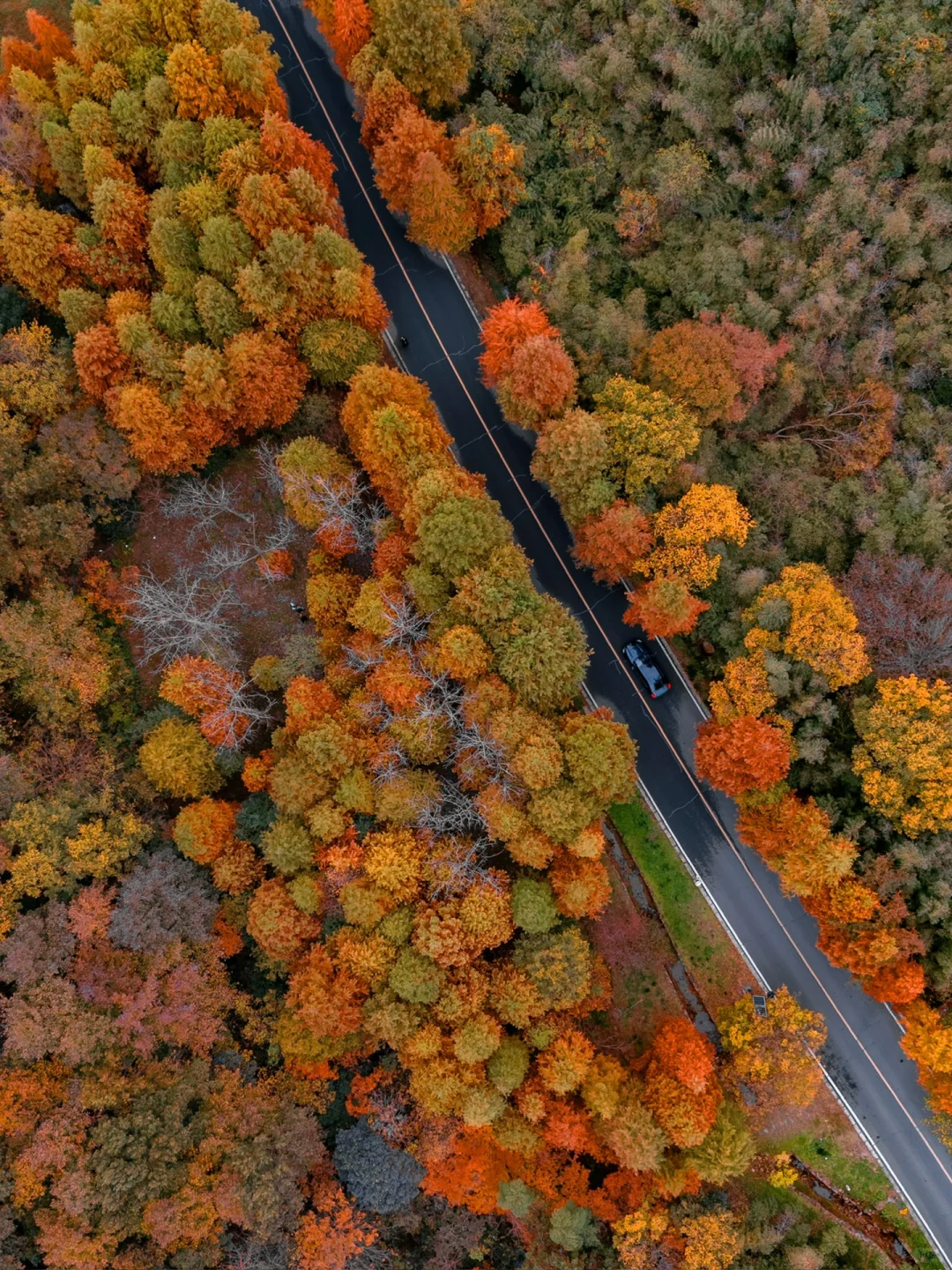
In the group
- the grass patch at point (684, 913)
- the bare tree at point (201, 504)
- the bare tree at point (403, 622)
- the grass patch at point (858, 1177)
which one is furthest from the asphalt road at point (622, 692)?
the bare tree at point (201, 504)

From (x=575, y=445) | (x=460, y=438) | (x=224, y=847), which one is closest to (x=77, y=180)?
(x=460, y=438)

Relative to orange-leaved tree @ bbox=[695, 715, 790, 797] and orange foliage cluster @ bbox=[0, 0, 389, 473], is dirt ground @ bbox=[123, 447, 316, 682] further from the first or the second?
orange-leaved tree @ bbox=[695, 715, 790, 797]

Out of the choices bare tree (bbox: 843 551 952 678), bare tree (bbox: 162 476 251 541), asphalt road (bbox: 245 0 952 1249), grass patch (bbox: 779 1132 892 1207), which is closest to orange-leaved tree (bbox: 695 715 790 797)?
asphalt road (bbox: 245 0 952 1249)

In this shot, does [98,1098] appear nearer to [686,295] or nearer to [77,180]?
[77,180]

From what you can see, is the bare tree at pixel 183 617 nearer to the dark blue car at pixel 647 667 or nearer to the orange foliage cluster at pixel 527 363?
the orange foliage cluster at pixel 527 363

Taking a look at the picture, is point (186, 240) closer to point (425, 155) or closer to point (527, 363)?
point (425, 155)
